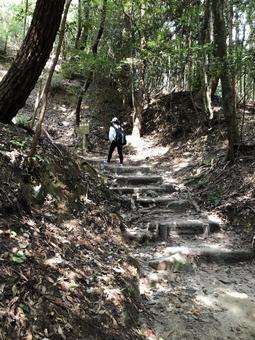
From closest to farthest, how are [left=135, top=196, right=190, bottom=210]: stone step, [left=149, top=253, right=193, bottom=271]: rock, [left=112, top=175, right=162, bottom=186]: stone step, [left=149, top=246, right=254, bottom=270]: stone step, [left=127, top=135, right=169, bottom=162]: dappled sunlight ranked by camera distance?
[left=149, top=253, right=193, bottom=271]: rock, [left=149, top=246, right=254, bottom=270]: stone step, [left=135, top=196, right=190, bottom=210]: stone step, [left=112, top=175, right=162, bottom=186]: stone step, [left=127, top=135, right=169, bottom=162]: dappled sunlight

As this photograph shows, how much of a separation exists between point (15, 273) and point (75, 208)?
2445mm

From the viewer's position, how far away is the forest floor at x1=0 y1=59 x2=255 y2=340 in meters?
3.24

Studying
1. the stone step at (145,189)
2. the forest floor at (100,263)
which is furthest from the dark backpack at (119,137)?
the forest floor at (100,263)

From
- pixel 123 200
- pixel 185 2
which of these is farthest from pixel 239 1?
pixel 123 200

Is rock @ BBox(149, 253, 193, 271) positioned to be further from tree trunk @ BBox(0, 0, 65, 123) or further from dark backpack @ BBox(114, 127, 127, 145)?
dark backpack @ BBox(114, 127, 127, 145)

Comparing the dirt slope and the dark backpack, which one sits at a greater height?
the dark backpack

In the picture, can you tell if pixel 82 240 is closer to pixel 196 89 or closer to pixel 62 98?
pixel 196 89

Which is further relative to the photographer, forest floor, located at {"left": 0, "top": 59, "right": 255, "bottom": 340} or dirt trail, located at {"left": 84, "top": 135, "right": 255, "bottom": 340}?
dirt trail, located at {"left": 84, "top": 135, "right": 255, "bottom": 340}

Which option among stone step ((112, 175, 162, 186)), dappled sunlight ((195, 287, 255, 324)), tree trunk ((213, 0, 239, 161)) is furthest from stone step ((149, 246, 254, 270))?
stone step ((112, 175, 162, 186))

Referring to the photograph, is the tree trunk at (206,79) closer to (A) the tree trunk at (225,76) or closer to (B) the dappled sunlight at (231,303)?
(A) the tree trunk at (225,76)

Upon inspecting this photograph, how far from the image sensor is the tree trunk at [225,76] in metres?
8.77

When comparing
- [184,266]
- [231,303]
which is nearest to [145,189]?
[184,266]

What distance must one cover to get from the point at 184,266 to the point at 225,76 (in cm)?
497

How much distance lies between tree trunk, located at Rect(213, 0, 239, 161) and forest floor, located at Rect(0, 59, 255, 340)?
1.69ft
